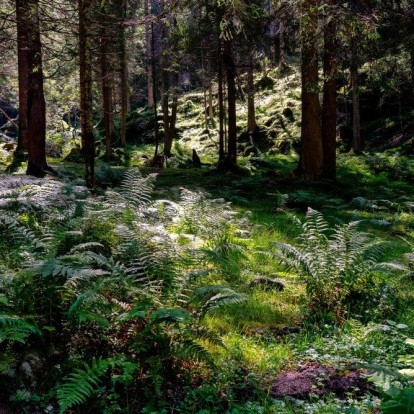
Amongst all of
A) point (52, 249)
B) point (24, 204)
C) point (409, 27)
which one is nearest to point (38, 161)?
point (24, 204)

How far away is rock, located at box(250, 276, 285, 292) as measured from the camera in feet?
16.0

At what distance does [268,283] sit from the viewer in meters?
4.96

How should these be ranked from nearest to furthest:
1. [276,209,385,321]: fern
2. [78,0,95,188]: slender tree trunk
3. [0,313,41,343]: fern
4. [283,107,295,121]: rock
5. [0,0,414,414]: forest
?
1. [0,313,41,343]: fern
2. [0,0,414,414]: forest
3. [276,209,385,321]: fern
4. [78,0,95,188]: slender tree trunk
5. [283,107,295,121]: rock

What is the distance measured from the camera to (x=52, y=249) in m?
3.60

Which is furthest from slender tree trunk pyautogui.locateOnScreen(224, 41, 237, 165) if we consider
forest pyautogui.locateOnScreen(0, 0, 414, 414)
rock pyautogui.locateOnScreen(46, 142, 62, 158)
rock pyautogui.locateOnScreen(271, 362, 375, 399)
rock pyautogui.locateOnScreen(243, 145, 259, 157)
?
rock pyautogui.locateOnScreen(271, 362, 375, 399)

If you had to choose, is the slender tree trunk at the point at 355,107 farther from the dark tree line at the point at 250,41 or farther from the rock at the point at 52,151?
the rock at the point at 52,151

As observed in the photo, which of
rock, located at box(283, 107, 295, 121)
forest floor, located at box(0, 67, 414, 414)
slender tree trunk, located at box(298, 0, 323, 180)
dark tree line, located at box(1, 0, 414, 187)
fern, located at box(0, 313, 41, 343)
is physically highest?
rock, located at box(283, 107, 295, 121)

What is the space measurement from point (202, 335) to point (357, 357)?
1274 mm

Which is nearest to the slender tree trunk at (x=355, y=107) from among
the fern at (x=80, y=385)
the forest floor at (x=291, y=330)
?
the forest floor at (x=291, y=330)

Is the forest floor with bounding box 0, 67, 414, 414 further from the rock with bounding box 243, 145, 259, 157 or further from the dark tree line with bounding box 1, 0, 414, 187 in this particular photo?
the rock with bounding box 243, 145, 259, 157

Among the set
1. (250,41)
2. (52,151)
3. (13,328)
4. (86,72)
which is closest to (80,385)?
(13,328)

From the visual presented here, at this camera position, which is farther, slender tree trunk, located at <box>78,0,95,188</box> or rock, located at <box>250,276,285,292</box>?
slender tree trunk, located at <box>78,0,95,188</box>

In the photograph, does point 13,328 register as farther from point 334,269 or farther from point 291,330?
point 334,269

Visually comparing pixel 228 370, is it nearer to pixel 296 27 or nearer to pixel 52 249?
pixel 52 249
